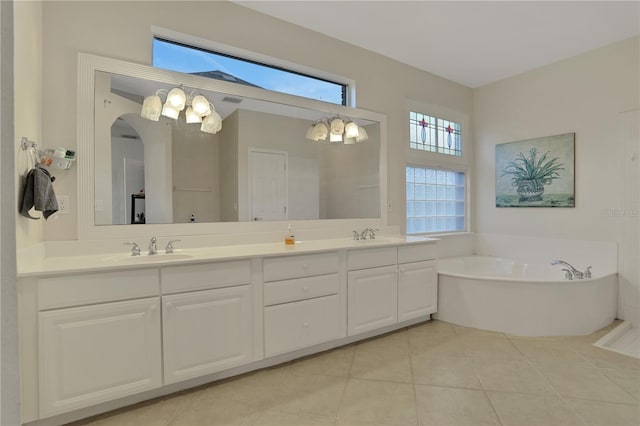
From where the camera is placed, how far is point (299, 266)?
2305mm

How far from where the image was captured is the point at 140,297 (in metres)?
1.78

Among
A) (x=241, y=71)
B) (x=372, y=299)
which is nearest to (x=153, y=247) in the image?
(x=241, y=71)

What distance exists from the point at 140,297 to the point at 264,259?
0.74m

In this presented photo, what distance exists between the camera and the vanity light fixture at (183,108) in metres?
2.29

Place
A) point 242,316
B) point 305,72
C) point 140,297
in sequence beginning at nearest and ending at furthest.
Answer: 1. point 140,297
2. point 242,316
3. point 305,72

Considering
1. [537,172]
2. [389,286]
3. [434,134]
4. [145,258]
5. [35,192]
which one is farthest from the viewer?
[434,134]

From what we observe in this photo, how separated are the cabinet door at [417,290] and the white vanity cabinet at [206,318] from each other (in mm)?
1408

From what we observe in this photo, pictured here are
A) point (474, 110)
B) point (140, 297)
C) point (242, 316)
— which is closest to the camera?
point (140, 297)

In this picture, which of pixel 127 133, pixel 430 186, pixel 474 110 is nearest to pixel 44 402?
pixel 127 133

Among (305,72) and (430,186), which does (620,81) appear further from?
(305,72)

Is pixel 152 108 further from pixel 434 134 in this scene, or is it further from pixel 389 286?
pixel 434 134

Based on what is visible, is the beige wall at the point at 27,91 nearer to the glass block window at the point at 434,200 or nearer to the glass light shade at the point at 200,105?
the glass light shade at the point at 200,105

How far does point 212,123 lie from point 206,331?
151 centimetres

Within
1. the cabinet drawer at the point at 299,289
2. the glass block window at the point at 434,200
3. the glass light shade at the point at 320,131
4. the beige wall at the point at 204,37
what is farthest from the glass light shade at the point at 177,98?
the glass block window at the point at 434,200
